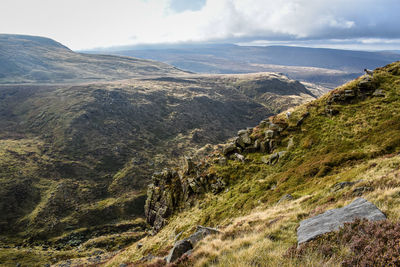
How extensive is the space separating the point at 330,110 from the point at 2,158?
147 m

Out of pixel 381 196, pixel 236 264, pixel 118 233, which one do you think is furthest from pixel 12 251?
pixel 381 196

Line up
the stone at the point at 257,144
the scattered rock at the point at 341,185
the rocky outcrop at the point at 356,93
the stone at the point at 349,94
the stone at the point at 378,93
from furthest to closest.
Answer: the stone at the point at 257,144
the stone at the point at 349,94
the rocky outcrop at the point at 356,93
the stone at the point at 378,93
the scattered rock at the point at 341,185

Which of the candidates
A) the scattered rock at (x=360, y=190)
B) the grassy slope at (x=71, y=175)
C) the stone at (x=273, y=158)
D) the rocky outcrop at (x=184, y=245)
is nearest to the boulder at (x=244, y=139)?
the stone at (x=273, y=158)

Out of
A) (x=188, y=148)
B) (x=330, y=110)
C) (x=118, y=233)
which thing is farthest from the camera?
(x=188, y=148)

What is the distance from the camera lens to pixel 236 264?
7.74m

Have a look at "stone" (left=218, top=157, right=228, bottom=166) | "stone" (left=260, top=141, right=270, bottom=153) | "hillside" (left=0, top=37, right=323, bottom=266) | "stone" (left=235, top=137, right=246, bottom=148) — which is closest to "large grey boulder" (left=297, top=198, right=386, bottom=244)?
"stone" (left=260, top=141, right=270, bottom=153)

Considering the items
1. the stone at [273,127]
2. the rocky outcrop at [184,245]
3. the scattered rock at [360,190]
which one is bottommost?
the rocky outcrop at [184,245]

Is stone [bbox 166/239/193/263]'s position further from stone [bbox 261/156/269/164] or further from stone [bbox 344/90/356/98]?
stone [bbox 344/90/356/98]

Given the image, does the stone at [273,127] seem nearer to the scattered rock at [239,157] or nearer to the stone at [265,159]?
the stone at [265,159]

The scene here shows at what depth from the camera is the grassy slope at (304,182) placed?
952 centimetres

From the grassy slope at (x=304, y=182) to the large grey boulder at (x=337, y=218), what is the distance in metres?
0.55

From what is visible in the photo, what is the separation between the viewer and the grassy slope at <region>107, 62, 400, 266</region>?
375 inches

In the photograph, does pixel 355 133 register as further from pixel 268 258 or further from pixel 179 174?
pixel 179 174

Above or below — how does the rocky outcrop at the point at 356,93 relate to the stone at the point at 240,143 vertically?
above
